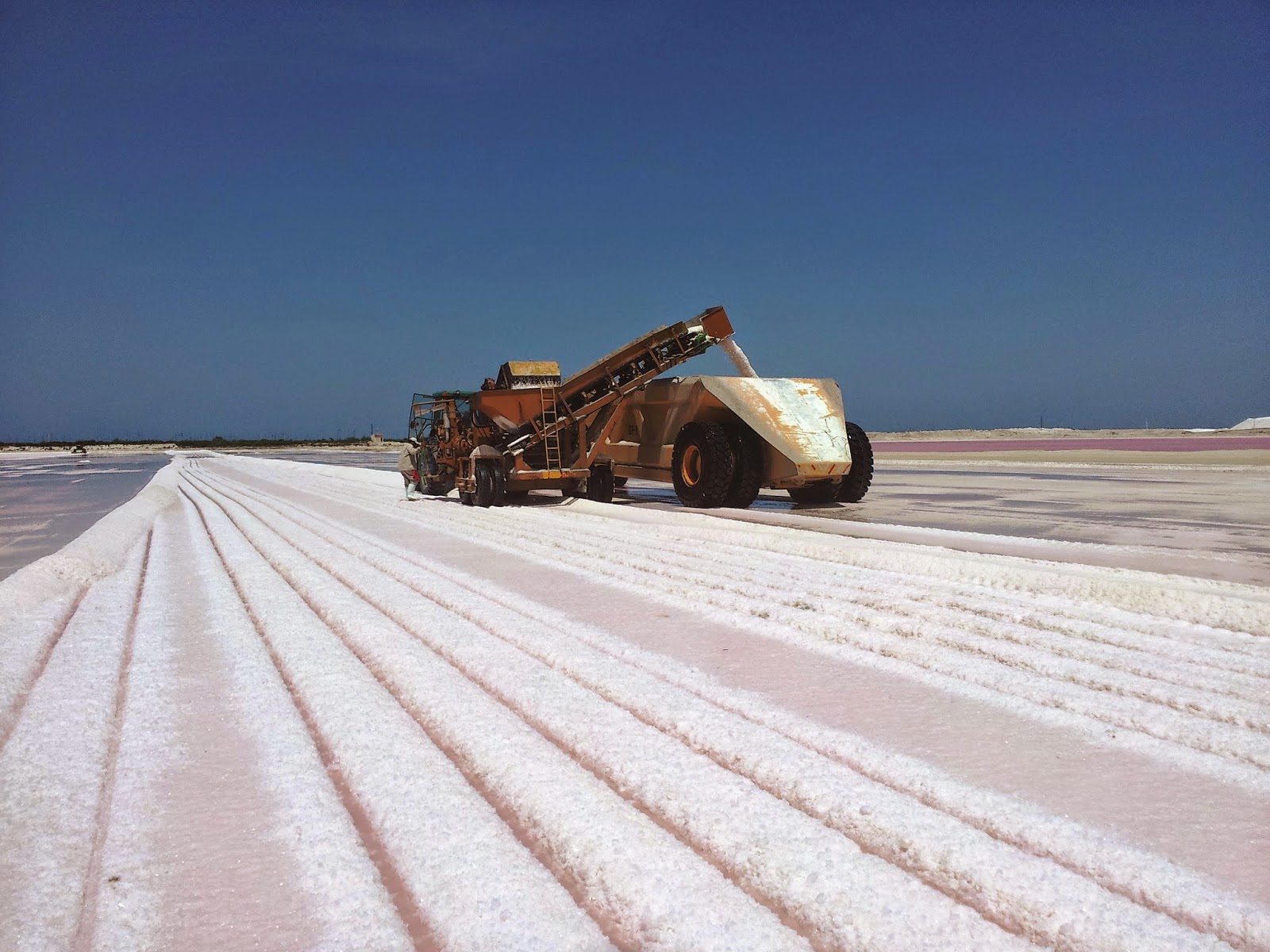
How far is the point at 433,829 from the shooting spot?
2180mm

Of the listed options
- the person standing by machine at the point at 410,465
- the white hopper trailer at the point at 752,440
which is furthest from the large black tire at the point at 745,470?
the person standing by machine at the point at 410,465

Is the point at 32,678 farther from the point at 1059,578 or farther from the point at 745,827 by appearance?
the point at 1059,578

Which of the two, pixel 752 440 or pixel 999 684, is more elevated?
pixel 752 440

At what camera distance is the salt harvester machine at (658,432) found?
10297 millimetres

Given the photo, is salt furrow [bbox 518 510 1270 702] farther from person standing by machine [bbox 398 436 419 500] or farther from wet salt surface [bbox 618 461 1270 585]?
person standing by machine [bbox 398 436 419 500]

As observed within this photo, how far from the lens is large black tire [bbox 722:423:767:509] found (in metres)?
10.4

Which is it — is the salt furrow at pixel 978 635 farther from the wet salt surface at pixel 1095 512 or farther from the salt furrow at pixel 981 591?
the wet salt surface at pixel 1095 512

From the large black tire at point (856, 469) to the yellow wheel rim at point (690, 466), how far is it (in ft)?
6.37

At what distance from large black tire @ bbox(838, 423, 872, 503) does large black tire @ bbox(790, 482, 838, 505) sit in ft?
0.40

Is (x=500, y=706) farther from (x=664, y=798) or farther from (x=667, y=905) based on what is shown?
(x=667, y=905)

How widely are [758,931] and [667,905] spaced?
0.66 ft

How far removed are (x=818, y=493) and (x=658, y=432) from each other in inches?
89.0

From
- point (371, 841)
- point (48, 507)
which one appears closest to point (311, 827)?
point (371, 841)

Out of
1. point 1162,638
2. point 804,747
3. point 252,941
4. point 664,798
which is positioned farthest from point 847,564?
point 252,941
